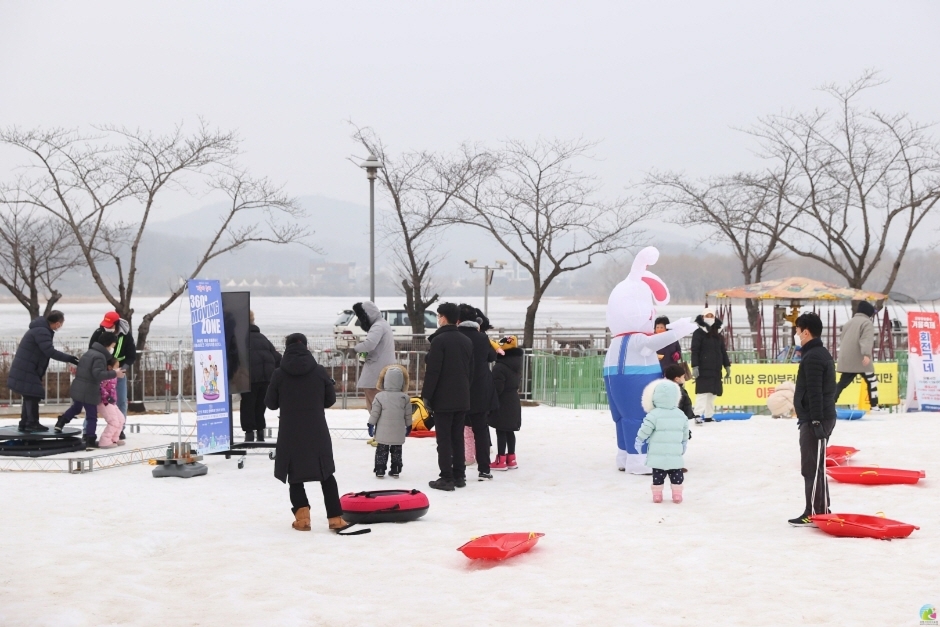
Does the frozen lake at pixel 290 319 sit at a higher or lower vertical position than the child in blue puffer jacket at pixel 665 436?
higher

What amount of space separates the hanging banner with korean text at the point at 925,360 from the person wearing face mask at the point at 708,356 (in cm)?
405

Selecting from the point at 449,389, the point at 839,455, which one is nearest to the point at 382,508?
the point at 449,389

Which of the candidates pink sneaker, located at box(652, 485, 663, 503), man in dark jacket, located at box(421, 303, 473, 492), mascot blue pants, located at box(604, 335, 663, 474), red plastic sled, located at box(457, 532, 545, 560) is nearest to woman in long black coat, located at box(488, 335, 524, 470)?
man in dark jacket, located at box(421, 303, 473, 492)

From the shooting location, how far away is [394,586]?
253 inches

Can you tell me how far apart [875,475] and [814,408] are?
251cm

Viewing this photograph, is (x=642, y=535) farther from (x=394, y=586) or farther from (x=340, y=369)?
(x=340, y=369)

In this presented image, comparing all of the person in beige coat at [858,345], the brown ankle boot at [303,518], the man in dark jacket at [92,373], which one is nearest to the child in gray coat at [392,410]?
the brown ankle boot at [303,518]

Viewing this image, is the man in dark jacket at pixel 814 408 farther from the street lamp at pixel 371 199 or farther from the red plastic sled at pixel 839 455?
the street lamp at pixel 371 199

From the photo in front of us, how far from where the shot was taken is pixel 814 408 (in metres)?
8.01

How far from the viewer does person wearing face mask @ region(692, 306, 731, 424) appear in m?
15.0

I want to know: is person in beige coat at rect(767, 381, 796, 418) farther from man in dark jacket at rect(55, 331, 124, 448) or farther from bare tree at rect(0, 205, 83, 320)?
bare tree at rect(0, 205, 83, 320)

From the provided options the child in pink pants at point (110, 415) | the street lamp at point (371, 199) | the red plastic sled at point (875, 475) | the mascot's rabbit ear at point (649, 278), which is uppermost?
the street lamp at point (371, 199)

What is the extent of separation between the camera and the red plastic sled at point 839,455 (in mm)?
11078

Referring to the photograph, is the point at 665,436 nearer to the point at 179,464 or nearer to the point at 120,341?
the point at 179,464
